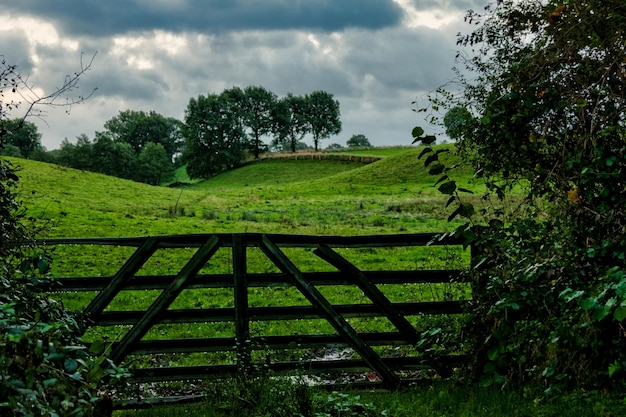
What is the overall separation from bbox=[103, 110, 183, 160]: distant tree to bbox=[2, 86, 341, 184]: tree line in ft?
17.0

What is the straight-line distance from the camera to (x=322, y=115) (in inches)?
5266

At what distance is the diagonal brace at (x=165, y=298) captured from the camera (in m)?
7.38

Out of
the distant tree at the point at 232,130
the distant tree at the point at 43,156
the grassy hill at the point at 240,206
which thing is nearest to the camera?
the grassy hill at the point at 240,206

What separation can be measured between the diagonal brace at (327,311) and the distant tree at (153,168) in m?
107

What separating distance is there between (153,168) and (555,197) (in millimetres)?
108616

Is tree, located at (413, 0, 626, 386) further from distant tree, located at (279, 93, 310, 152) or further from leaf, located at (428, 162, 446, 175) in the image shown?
distant tree, located at (279, 93, 310, 152)

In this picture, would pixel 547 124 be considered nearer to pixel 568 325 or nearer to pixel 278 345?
pixel 568 325

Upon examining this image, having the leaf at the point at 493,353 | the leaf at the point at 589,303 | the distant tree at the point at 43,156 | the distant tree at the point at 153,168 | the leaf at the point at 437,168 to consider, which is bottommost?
the leaf at the point at 493,353

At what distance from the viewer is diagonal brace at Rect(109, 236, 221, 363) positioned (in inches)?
291

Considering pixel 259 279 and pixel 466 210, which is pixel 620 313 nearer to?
pixel 466 210

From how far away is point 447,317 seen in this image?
7.96 metres

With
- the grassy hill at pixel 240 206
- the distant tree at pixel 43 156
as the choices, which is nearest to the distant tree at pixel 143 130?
the distant tree at pixel 43 156

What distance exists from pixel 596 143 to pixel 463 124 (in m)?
1.74

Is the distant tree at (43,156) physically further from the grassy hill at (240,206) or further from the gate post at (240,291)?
the gate post at (240,291)
